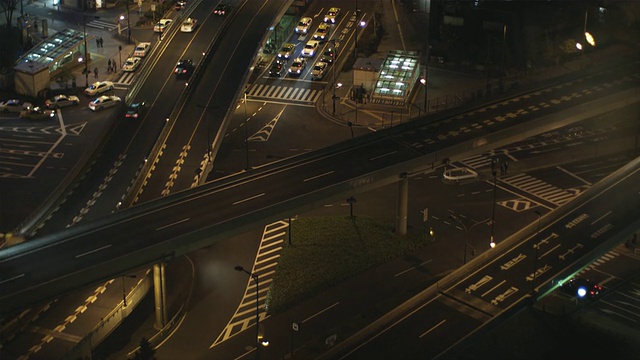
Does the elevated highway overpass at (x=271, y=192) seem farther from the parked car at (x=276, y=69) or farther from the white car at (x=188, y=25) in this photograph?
the white car at (x=188, y=25)

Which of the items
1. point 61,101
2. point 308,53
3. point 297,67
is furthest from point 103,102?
point 308,53

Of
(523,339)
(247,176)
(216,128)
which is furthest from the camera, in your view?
(216,128)

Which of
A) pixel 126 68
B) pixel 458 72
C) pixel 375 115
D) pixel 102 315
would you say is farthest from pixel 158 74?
pixel 102 315

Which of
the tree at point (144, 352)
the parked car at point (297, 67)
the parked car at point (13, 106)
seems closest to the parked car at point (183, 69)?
the parked car at point (297, 67)

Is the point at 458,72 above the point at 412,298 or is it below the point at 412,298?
above

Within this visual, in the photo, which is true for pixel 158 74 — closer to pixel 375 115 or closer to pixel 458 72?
pixel 375 115
